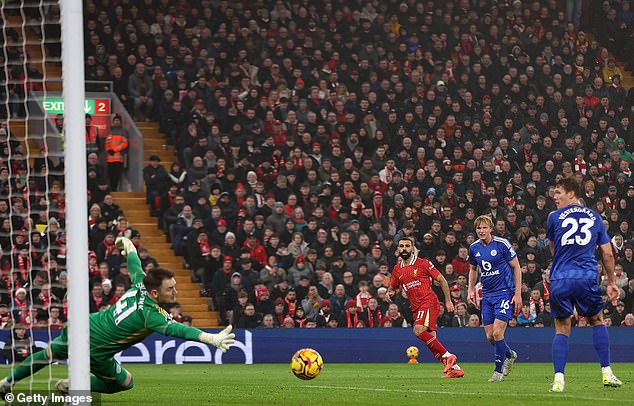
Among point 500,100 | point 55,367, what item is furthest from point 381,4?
point 55,367

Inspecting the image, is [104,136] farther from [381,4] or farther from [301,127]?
[381,4]

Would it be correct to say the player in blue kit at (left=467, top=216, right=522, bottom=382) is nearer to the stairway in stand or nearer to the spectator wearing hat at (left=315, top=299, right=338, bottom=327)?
the spectator wearing hat at (left=315, top=299, right=338, bottom=327)

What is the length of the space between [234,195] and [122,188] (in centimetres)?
326

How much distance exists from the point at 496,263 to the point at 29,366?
22.6 feet

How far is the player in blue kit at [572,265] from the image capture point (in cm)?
1081

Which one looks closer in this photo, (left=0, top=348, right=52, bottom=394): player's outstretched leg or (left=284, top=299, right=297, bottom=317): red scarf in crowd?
(left=0, top=348, right=52, bottom=394): player's outstretched leg

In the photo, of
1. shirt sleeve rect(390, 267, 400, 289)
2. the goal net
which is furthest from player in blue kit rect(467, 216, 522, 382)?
the goal net

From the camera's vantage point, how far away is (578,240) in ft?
35.7

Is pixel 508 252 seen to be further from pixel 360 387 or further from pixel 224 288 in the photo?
pixel 224 288

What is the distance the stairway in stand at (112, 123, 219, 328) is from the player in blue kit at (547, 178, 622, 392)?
11.5 m

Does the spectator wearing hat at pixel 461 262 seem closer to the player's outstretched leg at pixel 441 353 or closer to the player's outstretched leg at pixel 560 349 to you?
the player's outstretched leg at pixel 441 353

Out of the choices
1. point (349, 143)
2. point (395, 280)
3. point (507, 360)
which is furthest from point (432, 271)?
point (349, 143)

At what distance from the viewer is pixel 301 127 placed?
24672 mm

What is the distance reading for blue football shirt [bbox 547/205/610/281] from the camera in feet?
35.7
